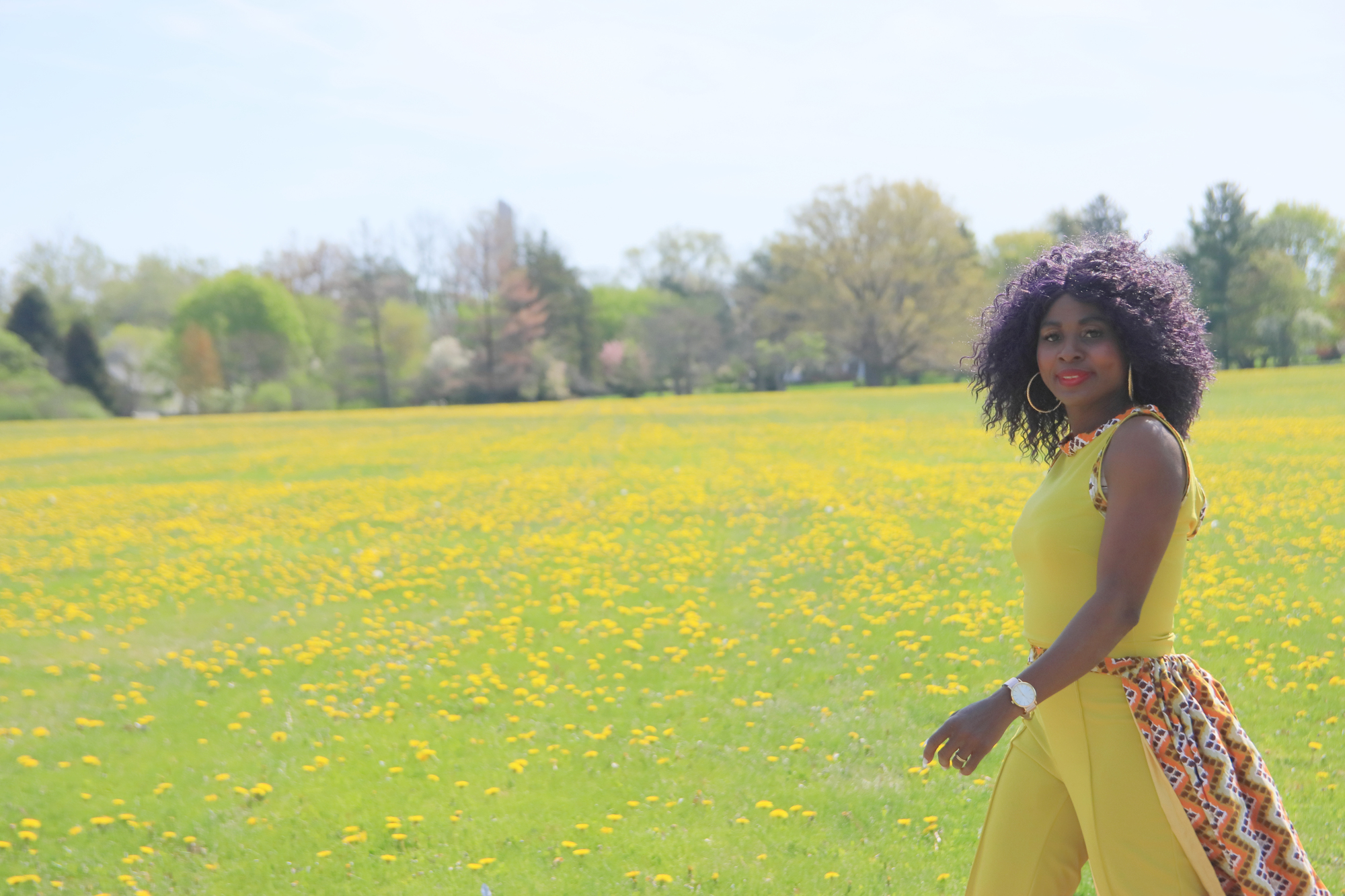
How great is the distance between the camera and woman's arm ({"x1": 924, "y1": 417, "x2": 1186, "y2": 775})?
78.6 inches

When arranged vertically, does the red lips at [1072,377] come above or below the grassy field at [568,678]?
above

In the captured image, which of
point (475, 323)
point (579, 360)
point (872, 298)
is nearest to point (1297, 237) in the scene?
point (872, 298)

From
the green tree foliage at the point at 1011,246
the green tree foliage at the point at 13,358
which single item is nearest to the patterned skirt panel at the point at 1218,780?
the green tree foliage at the point at 13,358

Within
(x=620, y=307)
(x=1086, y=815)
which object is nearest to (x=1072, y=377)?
(x=1086, y=815)

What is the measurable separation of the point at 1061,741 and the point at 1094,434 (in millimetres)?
772

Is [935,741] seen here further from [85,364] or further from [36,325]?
[36,325]

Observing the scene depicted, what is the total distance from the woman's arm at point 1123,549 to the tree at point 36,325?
2490 inches

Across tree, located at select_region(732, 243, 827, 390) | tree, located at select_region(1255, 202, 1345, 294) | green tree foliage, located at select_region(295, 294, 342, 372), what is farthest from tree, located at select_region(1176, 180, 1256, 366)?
green tree foliage, located at select_region(295, 294, 342, 372)

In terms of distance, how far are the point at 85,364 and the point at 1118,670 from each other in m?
62.0

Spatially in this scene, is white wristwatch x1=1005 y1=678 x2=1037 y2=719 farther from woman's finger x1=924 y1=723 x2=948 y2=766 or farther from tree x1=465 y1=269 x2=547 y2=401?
tree x1=465 y1=269 x2=547 y2=401

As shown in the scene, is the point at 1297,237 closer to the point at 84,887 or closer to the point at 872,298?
the point at 872,298

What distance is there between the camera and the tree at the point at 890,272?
56094 millimetres

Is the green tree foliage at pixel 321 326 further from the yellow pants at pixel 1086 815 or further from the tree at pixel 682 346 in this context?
the yellow pants at pixel 1086 815

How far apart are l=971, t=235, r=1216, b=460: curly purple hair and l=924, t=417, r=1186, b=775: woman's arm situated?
276mm
